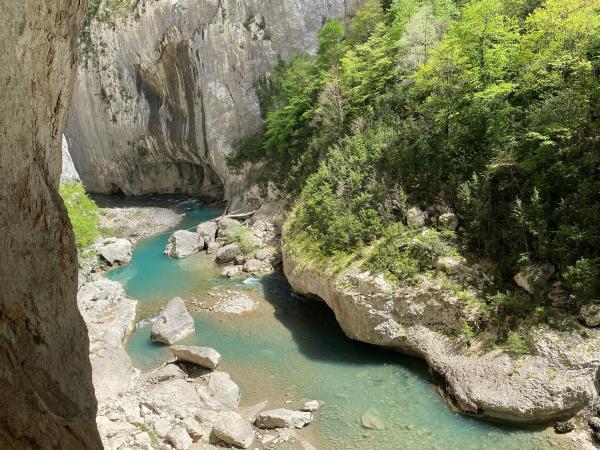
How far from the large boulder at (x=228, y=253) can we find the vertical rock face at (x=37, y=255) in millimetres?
19059

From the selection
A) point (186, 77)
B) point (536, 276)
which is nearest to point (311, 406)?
point (536, 276)

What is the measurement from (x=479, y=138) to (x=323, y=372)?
10.00 metres

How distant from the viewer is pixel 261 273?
77.5 feet

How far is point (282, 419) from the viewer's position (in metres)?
12.6

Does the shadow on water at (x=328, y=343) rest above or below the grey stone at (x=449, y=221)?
below

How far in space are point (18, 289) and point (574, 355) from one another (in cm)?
1254

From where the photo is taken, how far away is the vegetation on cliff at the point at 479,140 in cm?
1359

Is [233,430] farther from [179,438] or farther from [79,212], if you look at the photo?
[79,212]

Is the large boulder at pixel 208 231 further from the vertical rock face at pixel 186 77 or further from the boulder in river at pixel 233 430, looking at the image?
the boulder in river at pixel 233 430

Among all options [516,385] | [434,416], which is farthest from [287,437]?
[516,385]

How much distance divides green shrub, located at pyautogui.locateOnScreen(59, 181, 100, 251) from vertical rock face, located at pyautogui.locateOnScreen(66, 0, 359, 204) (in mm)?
12035

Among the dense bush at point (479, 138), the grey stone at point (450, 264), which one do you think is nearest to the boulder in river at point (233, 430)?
the dense bush at point (479, 138)

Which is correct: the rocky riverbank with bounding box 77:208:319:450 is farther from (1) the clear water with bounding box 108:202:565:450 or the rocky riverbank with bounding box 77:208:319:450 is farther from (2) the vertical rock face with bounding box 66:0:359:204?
(2) the vertical rock face with bounding box 66:0:359:204

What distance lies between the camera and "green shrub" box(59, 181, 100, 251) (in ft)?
79.5
